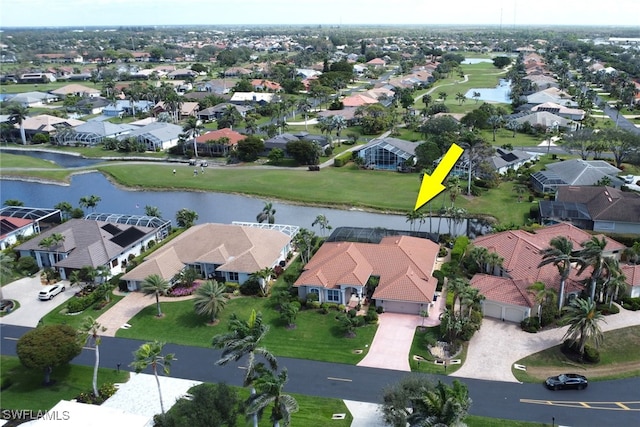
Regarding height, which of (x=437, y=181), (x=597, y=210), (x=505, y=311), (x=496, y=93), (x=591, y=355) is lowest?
(x=591, y=355)

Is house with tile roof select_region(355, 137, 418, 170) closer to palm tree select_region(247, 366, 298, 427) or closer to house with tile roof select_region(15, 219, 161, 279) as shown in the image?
house with tile roof select_region(15, 219, 161, 279)

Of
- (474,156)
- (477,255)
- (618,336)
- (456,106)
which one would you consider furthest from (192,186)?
(456,106)

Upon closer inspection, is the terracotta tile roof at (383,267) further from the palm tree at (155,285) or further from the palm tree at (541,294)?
the palm tree at (155,285)

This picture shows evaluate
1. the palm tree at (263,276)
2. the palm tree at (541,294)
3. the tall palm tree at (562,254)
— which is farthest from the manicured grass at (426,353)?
the palm tree at (263,276)

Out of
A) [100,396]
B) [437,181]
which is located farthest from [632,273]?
[100,396]

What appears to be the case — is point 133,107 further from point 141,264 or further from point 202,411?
point 202,411

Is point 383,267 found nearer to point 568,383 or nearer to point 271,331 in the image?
point 271,331
